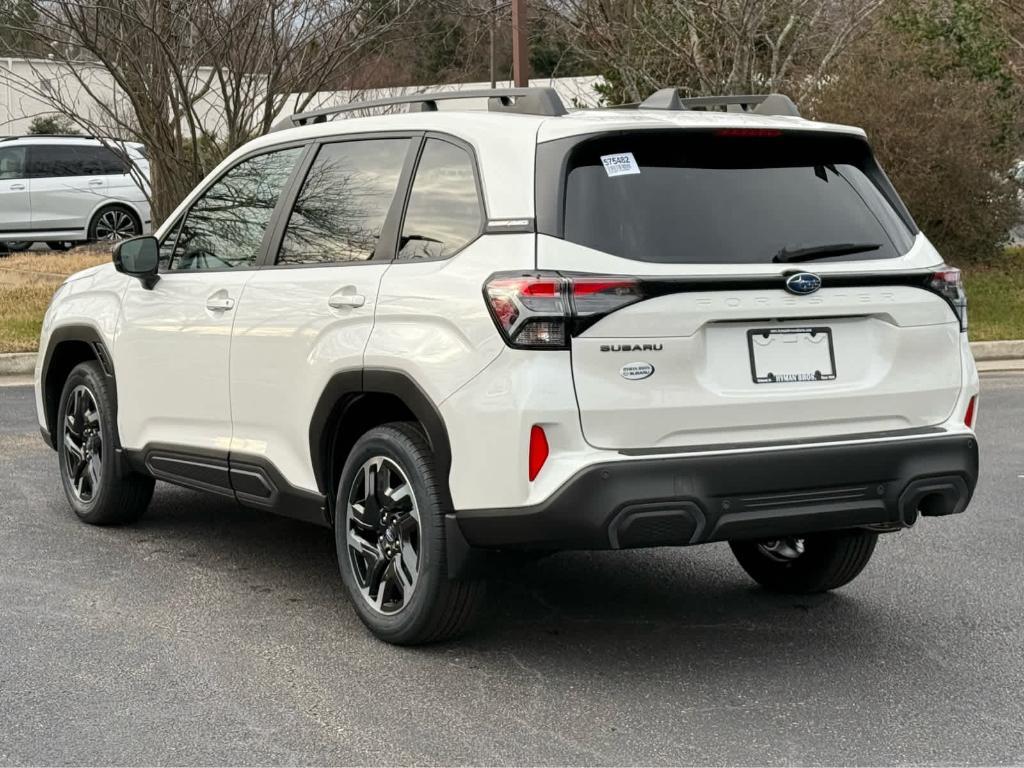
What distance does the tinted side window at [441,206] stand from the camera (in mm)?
4914

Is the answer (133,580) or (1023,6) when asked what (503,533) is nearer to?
(133,580)

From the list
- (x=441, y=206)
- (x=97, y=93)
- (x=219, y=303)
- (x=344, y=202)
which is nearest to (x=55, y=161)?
(x=97, y=93)

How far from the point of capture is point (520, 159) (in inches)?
189

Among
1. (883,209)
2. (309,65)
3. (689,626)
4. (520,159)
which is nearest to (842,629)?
(689,626)

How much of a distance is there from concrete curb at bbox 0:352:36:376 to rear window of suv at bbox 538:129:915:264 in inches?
372

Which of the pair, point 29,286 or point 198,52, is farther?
point 29,286

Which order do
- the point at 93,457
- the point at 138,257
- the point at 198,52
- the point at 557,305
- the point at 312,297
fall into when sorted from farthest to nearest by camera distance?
1. the point at 198,52
2. the point at 93,457
3. the point at 138,257
4. the point at 312,297
5. the point at 557,305

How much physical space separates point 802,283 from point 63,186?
21.2 m

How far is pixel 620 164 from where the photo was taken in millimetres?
4723

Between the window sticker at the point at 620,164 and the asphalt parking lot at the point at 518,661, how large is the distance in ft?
5.30

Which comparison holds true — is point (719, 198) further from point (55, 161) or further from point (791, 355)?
point (55, 161)

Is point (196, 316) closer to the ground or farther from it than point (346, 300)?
closer to the ground

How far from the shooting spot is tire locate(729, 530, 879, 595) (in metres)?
5.72

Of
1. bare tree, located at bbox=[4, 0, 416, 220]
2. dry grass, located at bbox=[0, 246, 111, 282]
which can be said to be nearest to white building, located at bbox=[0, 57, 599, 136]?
bare tree, located at bbox=[4, 0, 416, 220]
